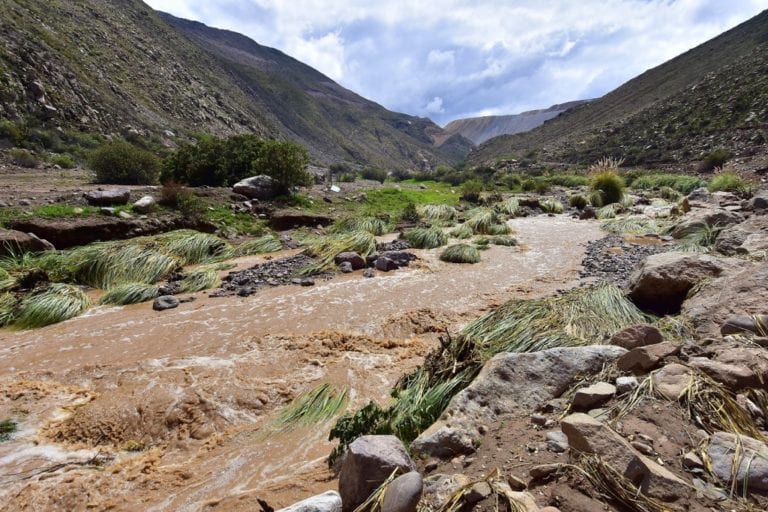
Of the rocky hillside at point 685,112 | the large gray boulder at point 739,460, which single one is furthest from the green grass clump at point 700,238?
the rocky hillside at point 685,112

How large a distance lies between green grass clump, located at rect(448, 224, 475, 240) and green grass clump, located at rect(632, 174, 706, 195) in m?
13.2

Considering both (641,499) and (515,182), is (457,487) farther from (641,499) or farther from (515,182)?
(515,182)

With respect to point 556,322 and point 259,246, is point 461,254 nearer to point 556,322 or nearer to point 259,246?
point 556,322

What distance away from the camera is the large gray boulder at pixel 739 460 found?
1722 mm

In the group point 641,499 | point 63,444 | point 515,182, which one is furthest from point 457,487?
point 515,182

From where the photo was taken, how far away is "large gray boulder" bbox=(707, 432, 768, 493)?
67.8 inches

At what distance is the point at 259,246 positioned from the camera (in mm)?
10773

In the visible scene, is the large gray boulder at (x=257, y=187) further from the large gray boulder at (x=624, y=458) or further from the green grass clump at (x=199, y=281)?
the large gray boulder at (x=624, y=458)

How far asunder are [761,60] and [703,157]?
52.4 feet

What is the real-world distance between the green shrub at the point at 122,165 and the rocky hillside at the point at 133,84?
12.8 m

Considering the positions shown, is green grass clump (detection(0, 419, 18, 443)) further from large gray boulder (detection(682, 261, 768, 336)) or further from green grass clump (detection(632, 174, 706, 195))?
green grass clump (detection(632, 174, 706, 195))

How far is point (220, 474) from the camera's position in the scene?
317 cm

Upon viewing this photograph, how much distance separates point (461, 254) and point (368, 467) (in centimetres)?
809

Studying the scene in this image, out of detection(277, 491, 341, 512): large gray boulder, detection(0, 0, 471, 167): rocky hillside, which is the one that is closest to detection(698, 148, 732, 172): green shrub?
detection(277, 491, 341, 512): large gray boulder
